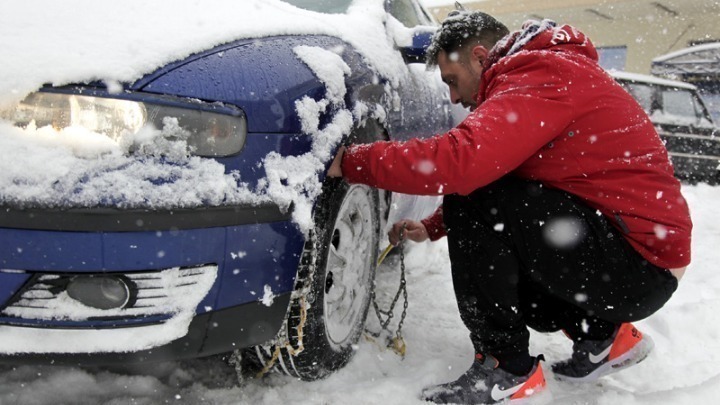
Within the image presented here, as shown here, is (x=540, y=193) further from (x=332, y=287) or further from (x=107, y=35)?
(x=107, y=35)

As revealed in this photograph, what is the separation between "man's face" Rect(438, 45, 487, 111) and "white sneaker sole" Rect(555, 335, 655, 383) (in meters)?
1.00

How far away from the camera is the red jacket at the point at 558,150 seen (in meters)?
1.46

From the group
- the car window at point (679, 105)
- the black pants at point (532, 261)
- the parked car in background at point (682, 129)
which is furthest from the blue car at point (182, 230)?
the car window at point (679, 105)

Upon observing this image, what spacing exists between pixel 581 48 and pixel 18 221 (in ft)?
4.91

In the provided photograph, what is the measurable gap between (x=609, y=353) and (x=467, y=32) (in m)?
1.18

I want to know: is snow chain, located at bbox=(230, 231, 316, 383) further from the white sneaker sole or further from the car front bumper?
the white sneaker sole

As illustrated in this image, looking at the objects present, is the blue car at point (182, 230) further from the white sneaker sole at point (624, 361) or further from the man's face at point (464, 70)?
the white sneaker sole at point (624, 361)

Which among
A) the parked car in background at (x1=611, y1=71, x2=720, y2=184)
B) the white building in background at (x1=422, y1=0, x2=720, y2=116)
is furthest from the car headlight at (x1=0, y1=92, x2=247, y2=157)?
the white building in background at (x1=422, y1=0, x2=720, y2=116)

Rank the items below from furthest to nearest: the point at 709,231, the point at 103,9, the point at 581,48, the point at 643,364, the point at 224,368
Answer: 1. the point at 709,231
2. the point at 643,364
3. the point at 224,368
4. the point at 581,48
5. the point at 103,9

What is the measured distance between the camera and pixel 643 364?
6.74ft

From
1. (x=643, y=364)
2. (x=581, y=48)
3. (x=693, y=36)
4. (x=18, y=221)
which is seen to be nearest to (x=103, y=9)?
(x=18, y=221)

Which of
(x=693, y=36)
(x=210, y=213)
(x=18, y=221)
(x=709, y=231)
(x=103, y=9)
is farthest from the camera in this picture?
(x=693, y=36)

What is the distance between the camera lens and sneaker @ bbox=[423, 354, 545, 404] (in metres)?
1.72

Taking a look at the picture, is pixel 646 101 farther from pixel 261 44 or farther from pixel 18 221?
pixel 18 221
